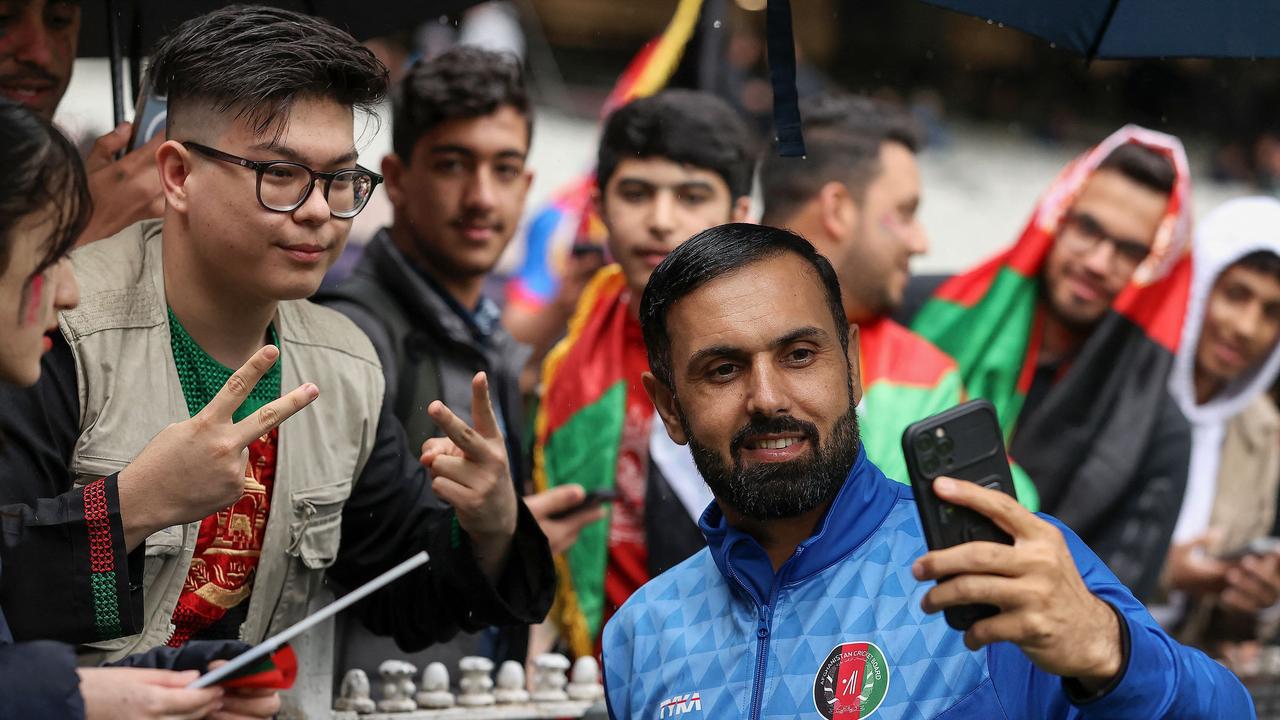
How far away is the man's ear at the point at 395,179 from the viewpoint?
420 cm

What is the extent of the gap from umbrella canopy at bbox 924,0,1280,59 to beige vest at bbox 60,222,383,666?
1.48 meters

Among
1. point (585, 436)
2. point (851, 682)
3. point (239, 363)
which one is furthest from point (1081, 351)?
point (239, 363)

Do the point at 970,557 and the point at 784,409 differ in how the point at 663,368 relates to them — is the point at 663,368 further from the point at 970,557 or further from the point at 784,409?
the point at 970,557

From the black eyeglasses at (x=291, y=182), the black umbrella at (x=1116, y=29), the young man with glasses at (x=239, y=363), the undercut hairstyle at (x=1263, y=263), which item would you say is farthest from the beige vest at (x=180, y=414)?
the undercut hairstyle at (x=1263, y=263)

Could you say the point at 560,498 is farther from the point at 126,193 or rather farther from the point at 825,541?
the point at 825,541

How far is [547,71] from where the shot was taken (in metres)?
8.94

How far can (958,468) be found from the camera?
191cm

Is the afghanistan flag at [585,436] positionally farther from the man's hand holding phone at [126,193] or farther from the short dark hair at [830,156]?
the man's hand holding phone at [126,193]

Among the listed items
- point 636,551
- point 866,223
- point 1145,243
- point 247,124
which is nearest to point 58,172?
point 247,124

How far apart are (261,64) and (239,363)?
0.57m

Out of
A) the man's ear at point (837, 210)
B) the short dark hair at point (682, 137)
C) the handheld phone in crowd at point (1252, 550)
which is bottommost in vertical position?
the handheld phone in crowd at point (1252, 550)

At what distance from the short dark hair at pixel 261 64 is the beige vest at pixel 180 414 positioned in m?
0.33

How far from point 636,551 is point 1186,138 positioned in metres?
6.12

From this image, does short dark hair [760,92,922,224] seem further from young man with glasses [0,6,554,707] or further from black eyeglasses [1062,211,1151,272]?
young man with glasses [0,6,554,707]
